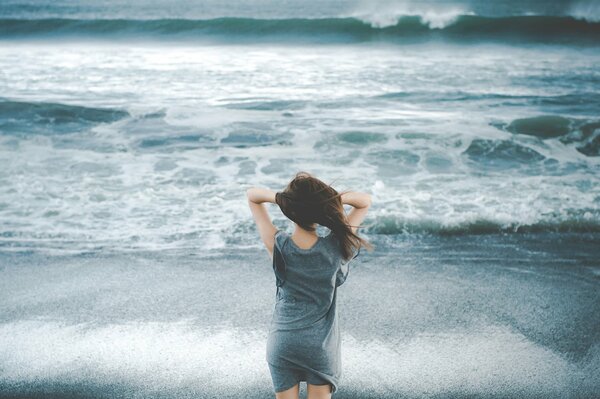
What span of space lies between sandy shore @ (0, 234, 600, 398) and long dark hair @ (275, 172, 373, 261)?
4.69ft

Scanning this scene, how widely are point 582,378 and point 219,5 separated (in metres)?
41.7

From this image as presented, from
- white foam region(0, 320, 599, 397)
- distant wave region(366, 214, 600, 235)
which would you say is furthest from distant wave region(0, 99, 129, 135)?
white foam region(0, 320, 599, 397)

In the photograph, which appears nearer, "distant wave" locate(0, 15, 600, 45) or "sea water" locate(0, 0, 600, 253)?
"sea water" locate(0, 0, 600, 253)

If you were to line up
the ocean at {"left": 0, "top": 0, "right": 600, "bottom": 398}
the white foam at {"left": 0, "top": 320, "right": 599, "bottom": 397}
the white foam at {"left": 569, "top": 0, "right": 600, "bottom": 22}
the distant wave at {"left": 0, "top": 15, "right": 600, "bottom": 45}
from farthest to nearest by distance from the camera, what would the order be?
the white foam at {"left": 569, "top": 0, "right": 600, "bottom": 22} → the distant wave at {"left": 0, "top": 15, "right": 600, "bottom": 45} → the ocean at {"left": 0, "top": 0, "right": 600, "bottom": 398} → the white foam at {"left": 0, "top": 320, "right": 599, "bottom": 397}

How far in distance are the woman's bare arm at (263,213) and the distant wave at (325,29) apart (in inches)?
888

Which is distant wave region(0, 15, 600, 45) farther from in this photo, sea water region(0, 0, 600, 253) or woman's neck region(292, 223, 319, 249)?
woman's neck region(292, 223, 319, 249)

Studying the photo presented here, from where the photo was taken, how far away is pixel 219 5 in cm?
4069

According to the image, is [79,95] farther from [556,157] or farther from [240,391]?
[240,391]

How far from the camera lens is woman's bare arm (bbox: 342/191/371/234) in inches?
81.7

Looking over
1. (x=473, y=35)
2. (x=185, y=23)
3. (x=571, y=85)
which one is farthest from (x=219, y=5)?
(x=571, y=85)

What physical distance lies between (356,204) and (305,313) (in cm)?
48

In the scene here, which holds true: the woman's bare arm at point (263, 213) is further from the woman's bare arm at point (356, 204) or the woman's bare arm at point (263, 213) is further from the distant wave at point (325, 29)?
Result: the distant wave at point (325, 29)

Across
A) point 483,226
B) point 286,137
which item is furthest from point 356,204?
point 286,137

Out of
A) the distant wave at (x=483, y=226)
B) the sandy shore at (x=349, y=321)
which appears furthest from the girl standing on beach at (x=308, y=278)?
the distant wave at (x=483, y=226)
